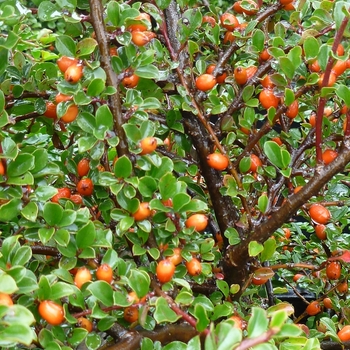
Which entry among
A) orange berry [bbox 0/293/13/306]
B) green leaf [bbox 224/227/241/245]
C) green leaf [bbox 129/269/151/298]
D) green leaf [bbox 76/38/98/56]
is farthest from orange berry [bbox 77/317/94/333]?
green leaf [bbox 76/38/98/56]

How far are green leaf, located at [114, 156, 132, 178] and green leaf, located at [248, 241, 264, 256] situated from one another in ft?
0.85

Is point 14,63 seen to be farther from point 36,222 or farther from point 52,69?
point 36,222

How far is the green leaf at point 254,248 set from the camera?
2.94ft

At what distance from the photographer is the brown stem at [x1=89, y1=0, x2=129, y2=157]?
87 centimetres

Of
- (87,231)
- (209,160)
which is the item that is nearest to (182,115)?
(209,160)

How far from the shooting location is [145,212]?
85 cm

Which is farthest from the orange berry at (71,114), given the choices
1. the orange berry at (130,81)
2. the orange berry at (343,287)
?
the orange berry at (343,287)

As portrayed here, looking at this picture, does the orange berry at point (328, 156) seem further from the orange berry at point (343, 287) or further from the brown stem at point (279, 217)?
the orange berry at point (343, 287)

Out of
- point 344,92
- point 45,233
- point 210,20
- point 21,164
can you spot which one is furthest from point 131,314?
point 210,20

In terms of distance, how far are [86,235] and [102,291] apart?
95 millimetres

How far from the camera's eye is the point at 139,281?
29.1 inches

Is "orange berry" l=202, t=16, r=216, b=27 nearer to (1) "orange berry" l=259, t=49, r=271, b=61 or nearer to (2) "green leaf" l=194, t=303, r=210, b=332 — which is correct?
(1) "orange berry" l=259, t=49, r=271, b=61

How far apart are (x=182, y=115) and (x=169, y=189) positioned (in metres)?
0.29

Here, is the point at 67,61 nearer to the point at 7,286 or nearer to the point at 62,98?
the point at 62,98
